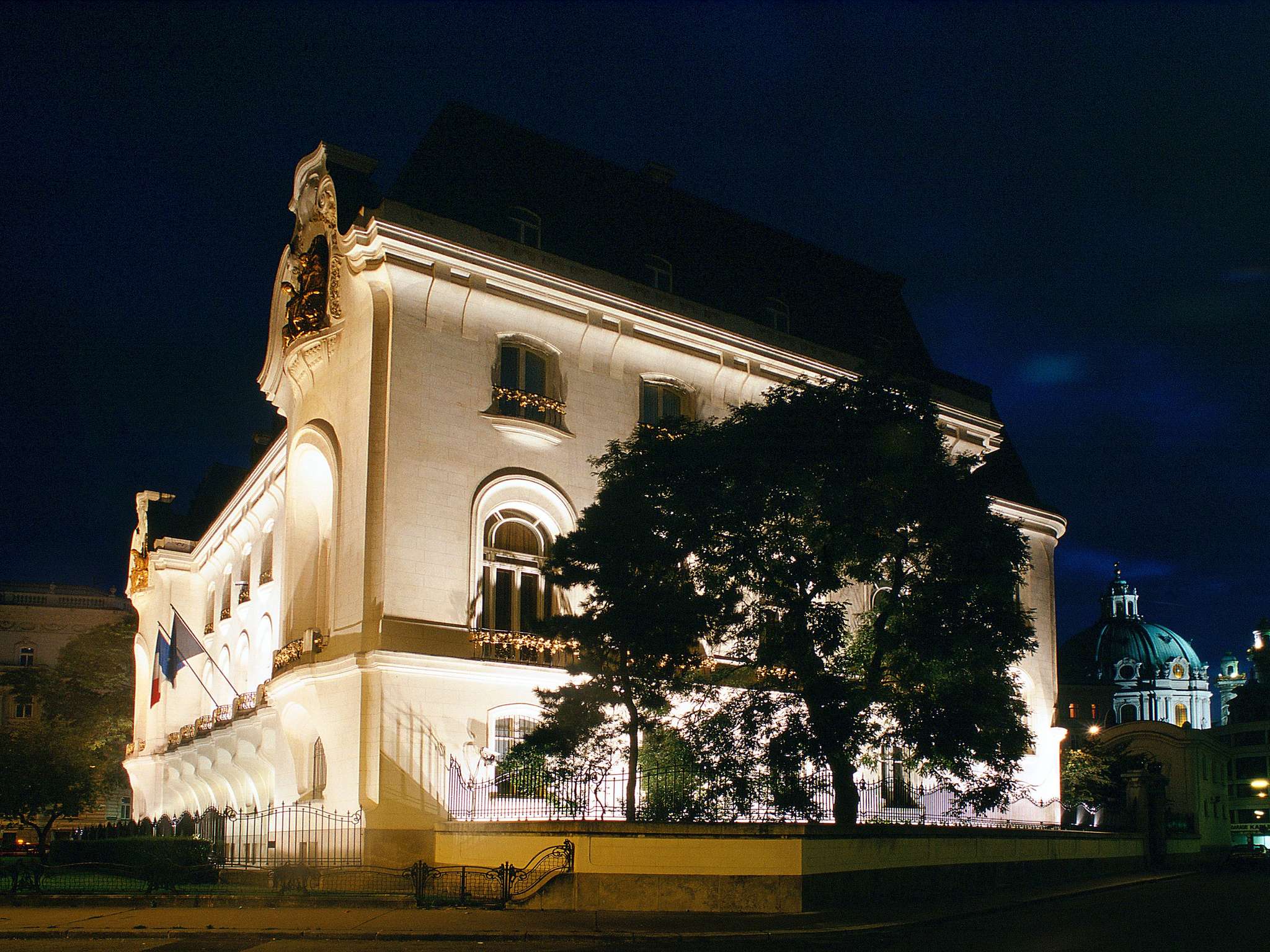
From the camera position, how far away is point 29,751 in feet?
175

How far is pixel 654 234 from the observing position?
36.8 metres

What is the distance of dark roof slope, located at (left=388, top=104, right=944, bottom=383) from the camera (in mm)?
31969

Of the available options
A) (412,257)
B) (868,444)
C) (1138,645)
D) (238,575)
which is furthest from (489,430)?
(1138,645)

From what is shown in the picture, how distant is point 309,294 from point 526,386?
608 centimetres

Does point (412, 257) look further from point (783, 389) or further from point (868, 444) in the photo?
point (868, 444)

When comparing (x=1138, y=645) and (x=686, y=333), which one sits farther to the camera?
(x=1138, y=645)

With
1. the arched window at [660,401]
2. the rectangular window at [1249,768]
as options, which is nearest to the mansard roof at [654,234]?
the arched window at [660,401]

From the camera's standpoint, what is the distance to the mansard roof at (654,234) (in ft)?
105

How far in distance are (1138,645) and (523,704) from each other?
179 m

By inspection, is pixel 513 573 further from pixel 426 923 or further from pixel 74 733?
pixel 74 733

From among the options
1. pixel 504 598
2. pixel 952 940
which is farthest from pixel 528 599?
pixel 952 940

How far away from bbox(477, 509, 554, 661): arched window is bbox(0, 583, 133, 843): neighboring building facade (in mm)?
63326

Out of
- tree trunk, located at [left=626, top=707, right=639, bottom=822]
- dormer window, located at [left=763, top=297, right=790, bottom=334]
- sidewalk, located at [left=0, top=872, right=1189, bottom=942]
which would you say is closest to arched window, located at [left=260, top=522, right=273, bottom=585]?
dormer window, located at [left=763, top=297, right=790, bottom=334]

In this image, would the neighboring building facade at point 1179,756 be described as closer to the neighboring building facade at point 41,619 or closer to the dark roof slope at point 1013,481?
the dark roof slope at point 1013,481
